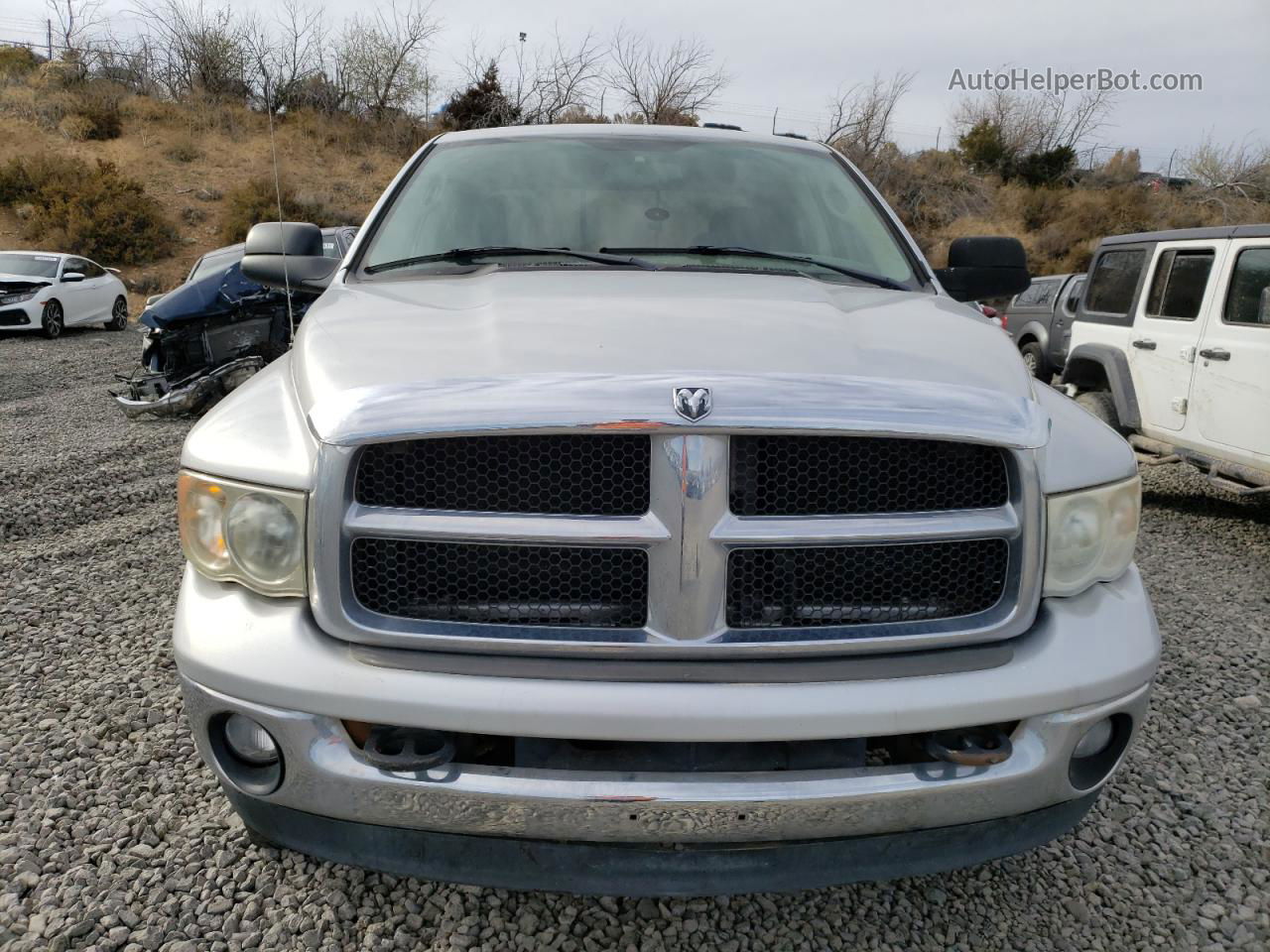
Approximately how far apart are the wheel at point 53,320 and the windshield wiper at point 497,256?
16.0 metres

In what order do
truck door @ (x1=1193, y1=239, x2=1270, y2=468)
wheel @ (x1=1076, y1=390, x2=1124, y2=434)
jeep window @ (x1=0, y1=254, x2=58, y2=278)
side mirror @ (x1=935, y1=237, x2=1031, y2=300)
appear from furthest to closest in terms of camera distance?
jeep window @ (x1=0, y1=254, x2=58, y2=278) → wheel @ (x1=1076, y1=390, x2=1124, y2=434) → truck door @ (x1=1193, y1=239, x2=1270, y2=468) → side mirror @ (x1=935, y1=237, x2=1031, y2=300)

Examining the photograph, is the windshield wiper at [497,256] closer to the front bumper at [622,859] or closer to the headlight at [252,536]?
the headlight at [252,536]

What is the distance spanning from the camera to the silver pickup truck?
1.61 metres

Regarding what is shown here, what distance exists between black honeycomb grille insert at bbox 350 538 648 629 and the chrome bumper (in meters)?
0.26

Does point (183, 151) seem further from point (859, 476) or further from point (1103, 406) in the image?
point (859, 476)

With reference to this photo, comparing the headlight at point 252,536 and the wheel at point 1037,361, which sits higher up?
the headlight at point 252,536

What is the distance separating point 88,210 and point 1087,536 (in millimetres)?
29204

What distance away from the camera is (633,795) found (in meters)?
1.60

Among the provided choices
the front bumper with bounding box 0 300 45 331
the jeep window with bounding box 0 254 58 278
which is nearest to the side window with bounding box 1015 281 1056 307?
the front bumper with bounding box 0 300 45 331

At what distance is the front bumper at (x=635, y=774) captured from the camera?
5.24ft

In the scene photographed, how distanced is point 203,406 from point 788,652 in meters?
8.68

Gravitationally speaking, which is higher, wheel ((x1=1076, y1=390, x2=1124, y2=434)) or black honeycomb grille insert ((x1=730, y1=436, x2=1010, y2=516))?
black honeycomb grille insert ((x1=730, y1=436, x2=1010, y2=516))

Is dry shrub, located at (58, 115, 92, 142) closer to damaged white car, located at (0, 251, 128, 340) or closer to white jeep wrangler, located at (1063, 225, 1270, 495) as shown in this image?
damaged white car, located at (0, 251, 128, 340)

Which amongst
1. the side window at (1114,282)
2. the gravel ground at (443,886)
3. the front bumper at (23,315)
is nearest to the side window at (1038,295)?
the side window at (1114,282)
